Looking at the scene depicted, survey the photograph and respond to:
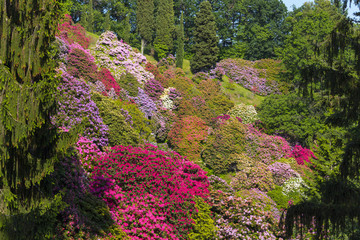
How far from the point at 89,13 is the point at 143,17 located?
8.14 metres

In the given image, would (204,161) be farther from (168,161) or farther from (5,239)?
A: (5,239)

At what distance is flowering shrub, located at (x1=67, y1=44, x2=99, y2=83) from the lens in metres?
23.8

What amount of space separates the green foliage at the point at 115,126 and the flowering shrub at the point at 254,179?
5603 mm

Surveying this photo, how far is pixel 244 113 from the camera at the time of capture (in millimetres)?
31844

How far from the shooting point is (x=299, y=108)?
3183cm

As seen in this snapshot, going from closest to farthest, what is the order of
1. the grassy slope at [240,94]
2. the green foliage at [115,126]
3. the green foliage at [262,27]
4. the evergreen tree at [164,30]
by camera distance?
the green foliage at [115,126] → the grassy slope at [240,94] → the evergreen tree at [164,30] → the green foliage at [262,27]

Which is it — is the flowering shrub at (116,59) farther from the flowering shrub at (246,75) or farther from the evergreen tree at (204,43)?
the evergreen tree at (204,43)

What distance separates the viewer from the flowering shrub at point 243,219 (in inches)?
609

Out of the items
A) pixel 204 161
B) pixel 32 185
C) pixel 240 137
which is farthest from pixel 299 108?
pixel 32 185

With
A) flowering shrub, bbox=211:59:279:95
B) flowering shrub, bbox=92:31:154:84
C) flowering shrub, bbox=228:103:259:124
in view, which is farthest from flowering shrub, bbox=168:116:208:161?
flowering shrub, bbox=211:59:279:95

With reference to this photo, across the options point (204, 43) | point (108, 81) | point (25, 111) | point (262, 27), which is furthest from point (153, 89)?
point (262, 27)

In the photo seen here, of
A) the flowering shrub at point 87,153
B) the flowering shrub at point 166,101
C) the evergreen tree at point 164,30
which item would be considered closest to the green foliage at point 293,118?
the flowering shrub at point 166,101

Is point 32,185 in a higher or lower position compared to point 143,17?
lower

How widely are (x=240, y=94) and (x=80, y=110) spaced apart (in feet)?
99.2
